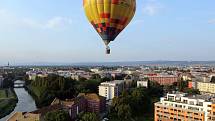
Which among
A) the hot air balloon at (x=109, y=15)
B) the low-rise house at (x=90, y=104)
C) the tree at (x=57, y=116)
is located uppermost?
the hot air balloon at (x=109, y=15)

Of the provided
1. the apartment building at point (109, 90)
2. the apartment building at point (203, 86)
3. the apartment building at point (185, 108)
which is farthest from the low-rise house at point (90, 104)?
the apartment building at point (203, 86)

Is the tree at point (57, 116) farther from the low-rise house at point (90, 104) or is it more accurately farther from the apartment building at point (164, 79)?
the apartment building at point (164, 79)

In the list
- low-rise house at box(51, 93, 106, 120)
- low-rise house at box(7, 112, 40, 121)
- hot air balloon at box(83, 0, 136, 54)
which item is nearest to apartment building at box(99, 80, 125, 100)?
low-rise house at box(51, 93, 106, 120)

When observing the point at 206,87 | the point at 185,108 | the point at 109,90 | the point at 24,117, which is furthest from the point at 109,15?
the point at 206,87

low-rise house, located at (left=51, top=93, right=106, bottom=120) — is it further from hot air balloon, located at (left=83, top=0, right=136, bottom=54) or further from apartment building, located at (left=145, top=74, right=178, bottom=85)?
apartment building, located at (left=145, top=74, right=178, bottom=85)

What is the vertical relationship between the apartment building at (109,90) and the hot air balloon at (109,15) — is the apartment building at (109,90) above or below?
below

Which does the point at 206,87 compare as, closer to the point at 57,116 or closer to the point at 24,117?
the point at 57,116

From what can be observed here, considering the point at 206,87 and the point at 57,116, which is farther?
the point at 206,87

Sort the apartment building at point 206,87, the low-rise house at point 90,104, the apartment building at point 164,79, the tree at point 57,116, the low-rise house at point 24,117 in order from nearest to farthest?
the tree at point 57,116
the low-rise house at point 24,117
the low-rise house at point 90,104
the apartment building at point 206,87
the apartment building at point 164,79
